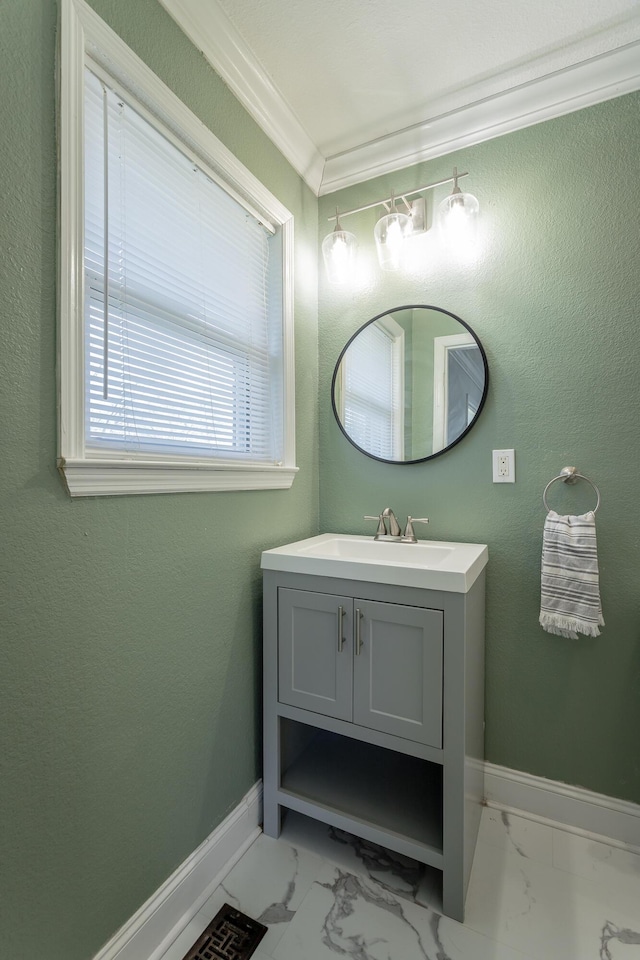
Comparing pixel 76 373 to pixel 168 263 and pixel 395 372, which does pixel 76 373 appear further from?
pixel 395 372

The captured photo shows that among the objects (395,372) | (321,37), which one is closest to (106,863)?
(395,372)

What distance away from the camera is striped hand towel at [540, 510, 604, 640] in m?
1.37

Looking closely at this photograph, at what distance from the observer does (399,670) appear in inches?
48.6

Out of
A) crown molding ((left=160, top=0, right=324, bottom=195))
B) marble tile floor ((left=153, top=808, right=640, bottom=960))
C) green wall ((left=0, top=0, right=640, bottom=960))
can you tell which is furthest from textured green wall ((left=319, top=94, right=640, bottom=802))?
crown molding ((left=160, top=0, right=324, bottom=195))

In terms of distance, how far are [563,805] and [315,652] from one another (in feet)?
3.32

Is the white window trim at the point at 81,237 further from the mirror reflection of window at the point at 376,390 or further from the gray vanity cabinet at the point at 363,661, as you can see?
the mirror reflection of window at the point at 376,390

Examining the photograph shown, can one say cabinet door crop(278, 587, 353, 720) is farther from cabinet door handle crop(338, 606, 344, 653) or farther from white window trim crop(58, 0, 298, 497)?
white window trim crop(58, 0, 298, 497)

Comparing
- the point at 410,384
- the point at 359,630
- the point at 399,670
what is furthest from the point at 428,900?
the point at 410,384

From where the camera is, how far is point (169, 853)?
3.76ft

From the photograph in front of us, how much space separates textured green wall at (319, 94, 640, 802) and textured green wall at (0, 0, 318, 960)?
2.98ft

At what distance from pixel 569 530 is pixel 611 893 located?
100cm

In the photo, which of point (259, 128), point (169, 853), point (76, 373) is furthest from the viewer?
point (259, 128)

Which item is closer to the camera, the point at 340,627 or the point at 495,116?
the point at 340,627

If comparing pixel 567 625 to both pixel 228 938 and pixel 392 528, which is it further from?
pixel 228 938
